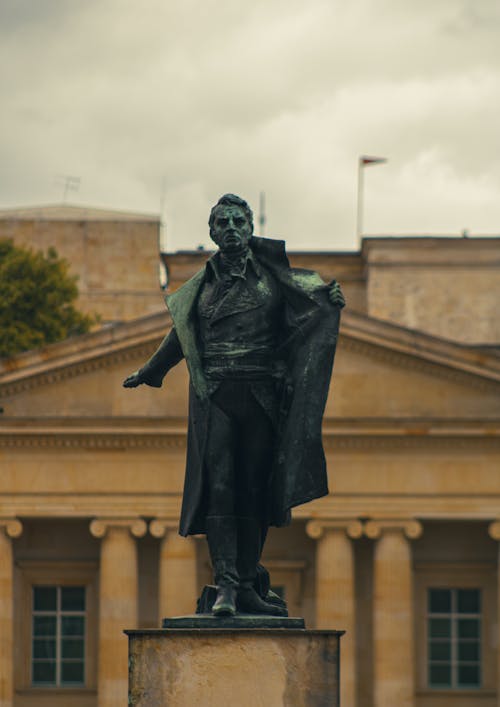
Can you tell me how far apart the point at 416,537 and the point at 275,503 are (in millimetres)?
55049

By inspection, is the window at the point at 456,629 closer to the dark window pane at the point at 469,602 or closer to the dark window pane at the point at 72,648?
the dark window pane at the point at 469,602

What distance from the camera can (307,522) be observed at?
70562 millimetres

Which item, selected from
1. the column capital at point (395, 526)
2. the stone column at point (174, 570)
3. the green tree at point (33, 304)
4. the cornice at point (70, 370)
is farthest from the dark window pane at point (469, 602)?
the green tree at point (33, 304)

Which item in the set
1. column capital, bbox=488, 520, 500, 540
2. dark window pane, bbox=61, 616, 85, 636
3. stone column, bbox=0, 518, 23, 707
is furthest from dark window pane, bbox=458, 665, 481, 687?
stone column, bbox=0, 518, 23, 707

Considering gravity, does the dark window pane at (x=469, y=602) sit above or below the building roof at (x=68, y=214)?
below

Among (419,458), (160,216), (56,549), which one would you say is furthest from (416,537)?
(160,216)

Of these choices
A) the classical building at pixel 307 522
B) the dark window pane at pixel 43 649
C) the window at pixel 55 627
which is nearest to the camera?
the classical building at pixel 307 522

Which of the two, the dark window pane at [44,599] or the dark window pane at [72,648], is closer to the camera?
the dark window pane at [72,648]

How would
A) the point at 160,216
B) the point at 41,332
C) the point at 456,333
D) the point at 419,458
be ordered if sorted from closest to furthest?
1. the point at 419,458
2. the point at 41,332
3. the point at 456,333
4. the point at 160,216

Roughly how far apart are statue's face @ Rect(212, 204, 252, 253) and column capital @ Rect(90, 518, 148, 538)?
54.8m

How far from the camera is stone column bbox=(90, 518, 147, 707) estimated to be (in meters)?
68.6

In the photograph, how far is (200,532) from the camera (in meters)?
15.5

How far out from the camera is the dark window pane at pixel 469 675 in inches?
2832

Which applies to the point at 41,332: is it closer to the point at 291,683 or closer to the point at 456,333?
the point at 456,333
